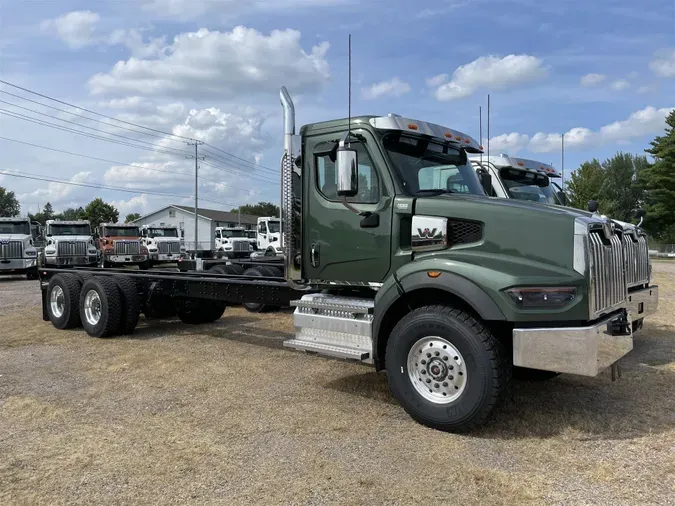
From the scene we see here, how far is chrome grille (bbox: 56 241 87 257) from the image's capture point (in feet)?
73.6

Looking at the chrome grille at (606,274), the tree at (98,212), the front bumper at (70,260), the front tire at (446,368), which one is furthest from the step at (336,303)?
the tree at (98,212)

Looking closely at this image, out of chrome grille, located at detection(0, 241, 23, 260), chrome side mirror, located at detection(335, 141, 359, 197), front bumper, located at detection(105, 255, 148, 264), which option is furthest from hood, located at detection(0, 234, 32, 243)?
chrome side mirror, located at detection(335, 141, 359, 197)

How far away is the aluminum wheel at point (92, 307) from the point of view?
8758 millimetres

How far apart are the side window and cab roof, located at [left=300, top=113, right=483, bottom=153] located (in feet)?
0.70

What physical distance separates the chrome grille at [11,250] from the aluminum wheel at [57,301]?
44.6 ft

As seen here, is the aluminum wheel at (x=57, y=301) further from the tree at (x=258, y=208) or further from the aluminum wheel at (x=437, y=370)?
the tree at (x=258, y=208)

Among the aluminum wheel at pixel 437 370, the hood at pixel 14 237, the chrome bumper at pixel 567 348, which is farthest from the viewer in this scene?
the hood at pixel 14 237

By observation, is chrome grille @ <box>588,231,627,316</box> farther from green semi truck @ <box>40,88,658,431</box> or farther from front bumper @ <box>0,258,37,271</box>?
front bumper @ <box>0,258,37,271</box>

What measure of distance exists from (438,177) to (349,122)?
101 centimetres

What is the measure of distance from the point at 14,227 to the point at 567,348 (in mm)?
22928

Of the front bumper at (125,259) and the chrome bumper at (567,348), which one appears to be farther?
the front bumper at (125,259)

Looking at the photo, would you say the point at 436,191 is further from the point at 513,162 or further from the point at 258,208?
the point at 258,208

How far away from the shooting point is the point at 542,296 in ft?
13.8

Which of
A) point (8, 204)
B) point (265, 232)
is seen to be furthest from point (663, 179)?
point (8, 204)
